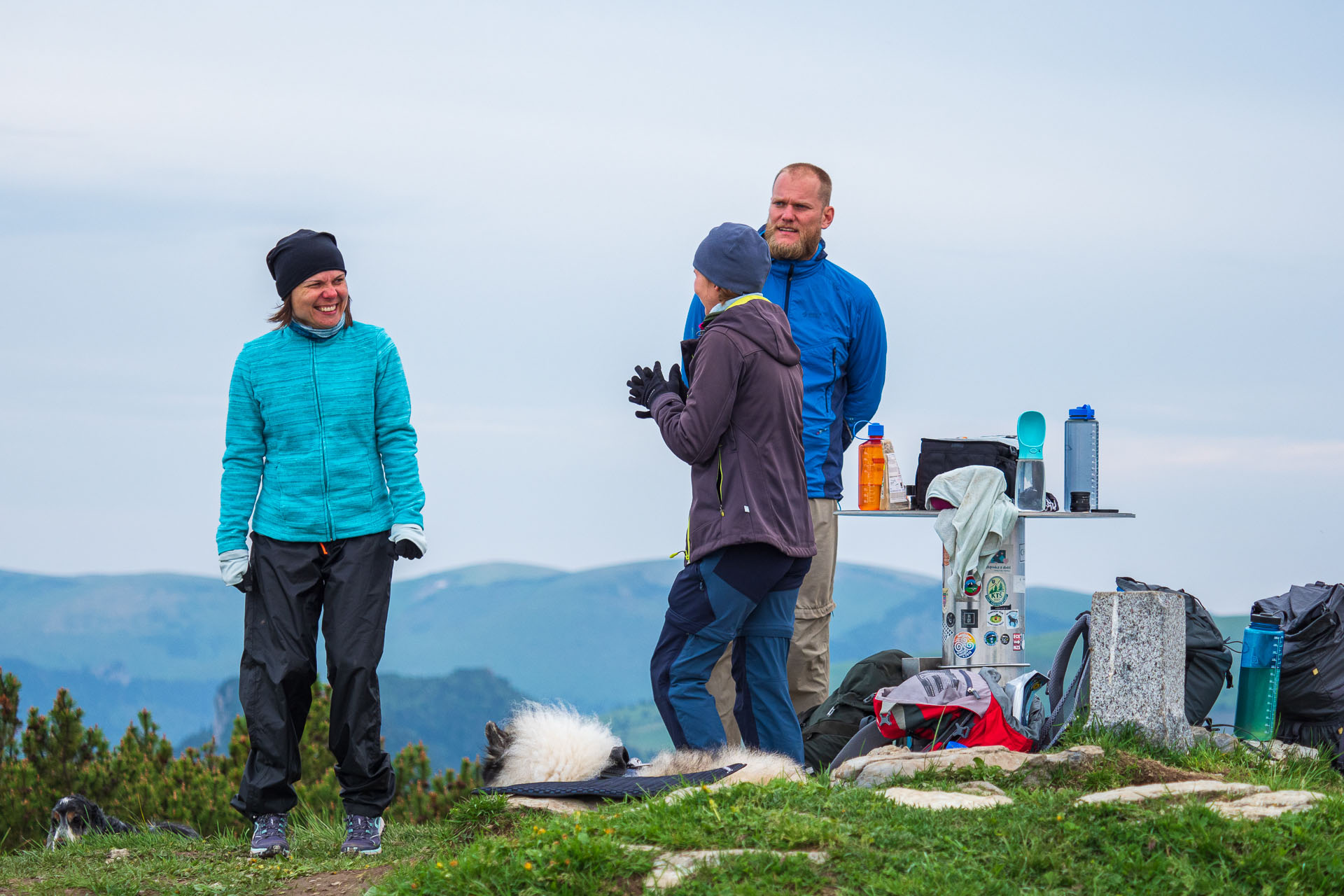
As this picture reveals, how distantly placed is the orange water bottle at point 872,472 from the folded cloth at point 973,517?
0.33 m

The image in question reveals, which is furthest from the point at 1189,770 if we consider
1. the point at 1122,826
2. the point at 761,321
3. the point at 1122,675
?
the point at 761,321

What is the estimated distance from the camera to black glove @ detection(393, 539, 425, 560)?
529 centimetres

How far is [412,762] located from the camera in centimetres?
1044

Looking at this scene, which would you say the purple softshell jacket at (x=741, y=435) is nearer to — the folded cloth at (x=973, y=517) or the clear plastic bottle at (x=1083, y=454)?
the folded cloth at (x=973, y=517)

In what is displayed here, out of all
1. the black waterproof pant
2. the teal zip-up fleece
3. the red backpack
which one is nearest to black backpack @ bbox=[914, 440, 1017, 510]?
the red backpack

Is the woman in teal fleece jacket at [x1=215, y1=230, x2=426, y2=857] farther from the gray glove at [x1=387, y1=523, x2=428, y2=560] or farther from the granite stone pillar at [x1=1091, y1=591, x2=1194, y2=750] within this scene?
the granite stone pillar at [x1=1091, y1=591, x2=1194, y2=750]

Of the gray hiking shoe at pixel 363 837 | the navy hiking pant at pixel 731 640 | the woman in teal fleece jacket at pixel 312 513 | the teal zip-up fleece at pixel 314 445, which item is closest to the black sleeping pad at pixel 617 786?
the navy hiking pant at pixel 731 640

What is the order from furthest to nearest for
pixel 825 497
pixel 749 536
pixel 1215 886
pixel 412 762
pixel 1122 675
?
1. pixel 412 762
2. pixel 825 497
3. pixel 1122 675
4. pixel 749 536
5. pixel 1215 886

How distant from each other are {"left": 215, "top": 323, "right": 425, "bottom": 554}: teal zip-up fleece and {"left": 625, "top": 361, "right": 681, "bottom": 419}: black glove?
0.99 m

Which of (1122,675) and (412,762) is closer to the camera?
(1122,675)

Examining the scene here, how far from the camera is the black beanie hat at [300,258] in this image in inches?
210

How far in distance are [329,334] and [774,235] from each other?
254 cm

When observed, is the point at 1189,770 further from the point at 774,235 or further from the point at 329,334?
the point at 329,334

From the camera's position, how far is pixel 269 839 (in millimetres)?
5508
